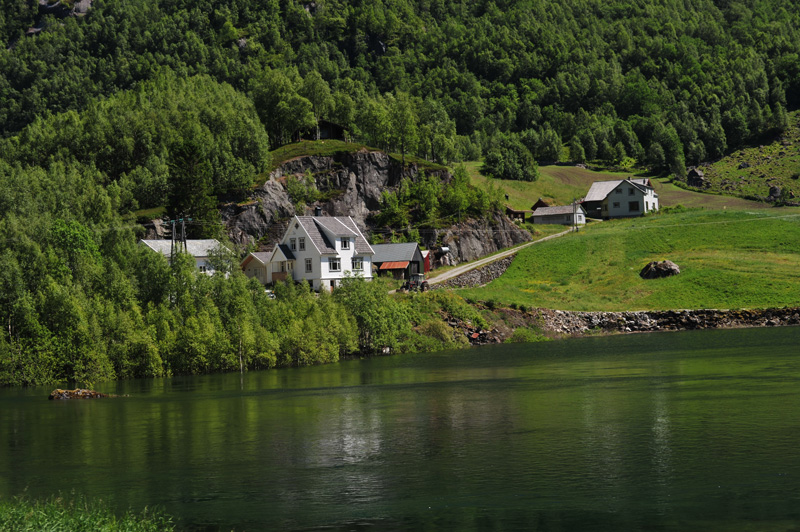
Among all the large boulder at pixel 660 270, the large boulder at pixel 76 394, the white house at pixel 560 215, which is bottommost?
the large boulder at pixel 76 394

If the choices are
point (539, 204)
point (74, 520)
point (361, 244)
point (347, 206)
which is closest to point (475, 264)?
point (347, 206)

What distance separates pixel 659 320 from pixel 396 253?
42413 millimetres

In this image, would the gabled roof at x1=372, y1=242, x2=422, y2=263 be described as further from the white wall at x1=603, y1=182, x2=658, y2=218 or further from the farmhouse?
the white wall at x1=603, y1=182, x2=658, y2=218

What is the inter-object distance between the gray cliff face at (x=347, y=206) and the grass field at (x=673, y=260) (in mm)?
9995

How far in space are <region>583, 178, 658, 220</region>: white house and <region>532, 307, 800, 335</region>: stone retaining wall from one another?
72.8m

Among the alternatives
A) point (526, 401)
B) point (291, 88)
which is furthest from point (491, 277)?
point (526, 401)

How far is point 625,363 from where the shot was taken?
240ft

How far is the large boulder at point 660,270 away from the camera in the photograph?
420ft

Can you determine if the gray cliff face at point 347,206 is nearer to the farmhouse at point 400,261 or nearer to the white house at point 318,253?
the farmhouse at point 400,261

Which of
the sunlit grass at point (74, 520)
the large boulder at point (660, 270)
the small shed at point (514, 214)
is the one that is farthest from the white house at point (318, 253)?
the sunlit grass at point (74, 520)

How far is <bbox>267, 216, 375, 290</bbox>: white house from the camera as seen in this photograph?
382 feet

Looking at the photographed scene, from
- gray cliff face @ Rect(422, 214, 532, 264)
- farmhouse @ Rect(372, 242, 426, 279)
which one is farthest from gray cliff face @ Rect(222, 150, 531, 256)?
farmhouse @ Rect(372, 242, 426, 279)

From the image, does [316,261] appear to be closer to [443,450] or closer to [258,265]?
[258,265]

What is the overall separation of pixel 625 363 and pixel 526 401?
2421 cm
